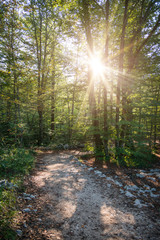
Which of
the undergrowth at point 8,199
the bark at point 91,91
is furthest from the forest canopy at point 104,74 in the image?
the undergrowth at point 8,199

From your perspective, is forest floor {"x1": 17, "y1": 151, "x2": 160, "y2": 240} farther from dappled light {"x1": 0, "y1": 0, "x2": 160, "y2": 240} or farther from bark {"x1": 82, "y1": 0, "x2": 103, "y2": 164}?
bark {"x1": 82, "y1": 0, "x2": 103, "y2": 164}

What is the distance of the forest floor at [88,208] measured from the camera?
2395 millimetres

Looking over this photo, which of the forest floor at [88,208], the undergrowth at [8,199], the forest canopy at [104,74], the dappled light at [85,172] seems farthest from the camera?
the forest canopy at [104,74]

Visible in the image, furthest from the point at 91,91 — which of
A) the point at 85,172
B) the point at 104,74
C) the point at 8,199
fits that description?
the point at 8,199

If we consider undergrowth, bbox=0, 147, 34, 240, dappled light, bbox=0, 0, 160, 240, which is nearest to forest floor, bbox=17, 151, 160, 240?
dappled light, bbox=0, 0, 160, 240

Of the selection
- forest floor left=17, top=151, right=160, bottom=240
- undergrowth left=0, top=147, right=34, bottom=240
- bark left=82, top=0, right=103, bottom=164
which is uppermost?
bark left=82, top=0, right=103, bottom=164

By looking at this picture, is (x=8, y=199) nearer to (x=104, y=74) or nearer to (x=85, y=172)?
(x=85, y=172)

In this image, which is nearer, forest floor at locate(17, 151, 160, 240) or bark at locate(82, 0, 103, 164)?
forest floor at locate(17, 151, 160, 240)

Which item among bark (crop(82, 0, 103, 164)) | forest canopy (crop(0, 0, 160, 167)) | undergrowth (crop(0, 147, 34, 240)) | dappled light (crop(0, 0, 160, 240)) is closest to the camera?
undergrowth (crop(0, 147, 34, 240))

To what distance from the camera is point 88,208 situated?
10.4 feet

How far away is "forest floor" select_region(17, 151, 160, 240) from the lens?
2.39m

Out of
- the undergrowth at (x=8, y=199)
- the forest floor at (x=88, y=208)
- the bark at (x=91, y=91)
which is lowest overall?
the forest floor at (x=88, y=208)

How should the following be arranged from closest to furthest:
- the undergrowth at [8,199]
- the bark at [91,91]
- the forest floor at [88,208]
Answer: the undergrowth at [8,199], the forest floor at [88,208], the bark at [91,91]

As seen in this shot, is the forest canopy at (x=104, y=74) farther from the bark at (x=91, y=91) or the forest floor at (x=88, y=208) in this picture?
the forest floor at (x=88, y=208)
